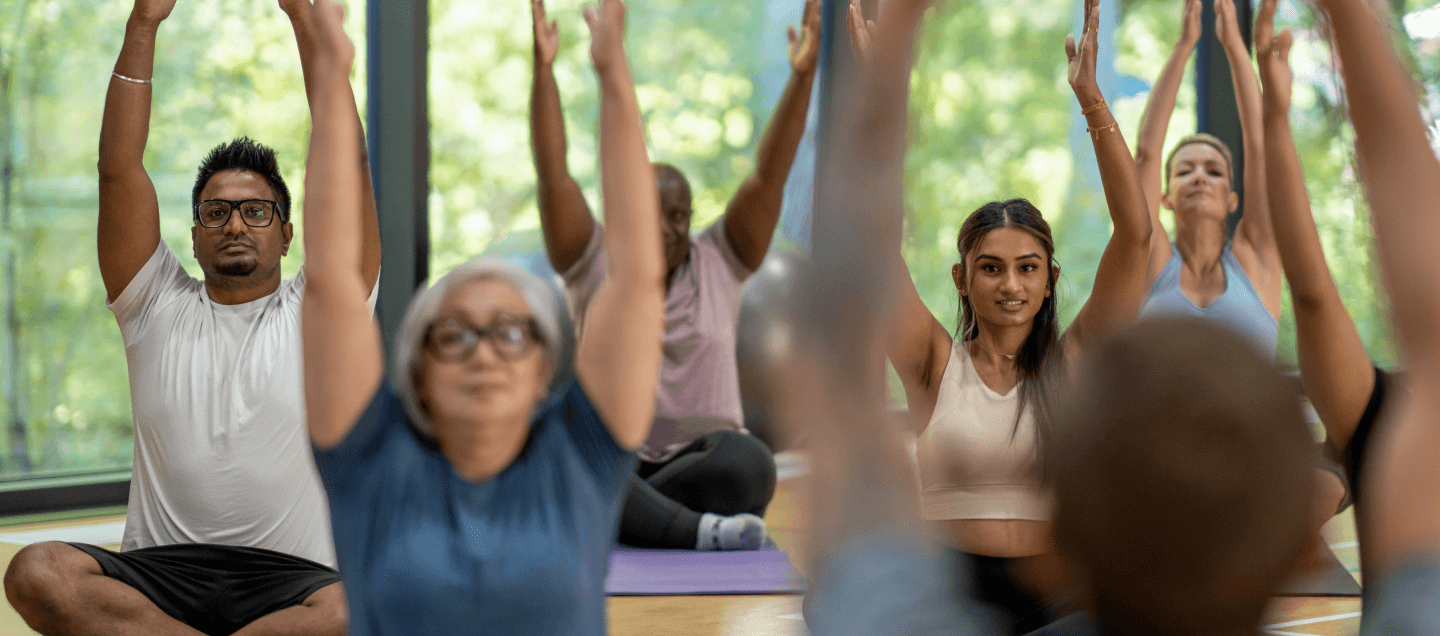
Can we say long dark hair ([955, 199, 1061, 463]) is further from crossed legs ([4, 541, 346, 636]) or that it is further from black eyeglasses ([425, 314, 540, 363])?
crossed legs ([4, 541, 346, 636])

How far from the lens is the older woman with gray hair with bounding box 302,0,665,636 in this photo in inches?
50.2

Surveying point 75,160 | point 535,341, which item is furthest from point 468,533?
point 75,160

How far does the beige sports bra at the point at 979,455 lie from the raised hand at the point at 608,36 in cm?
109

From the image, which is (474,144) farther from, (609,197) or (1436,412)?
(1436,412)

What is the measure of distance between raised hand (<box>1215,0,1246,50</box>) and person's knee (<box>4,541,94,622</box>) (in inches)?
82.0

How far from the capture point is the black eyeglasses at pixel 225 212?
95.3 inches

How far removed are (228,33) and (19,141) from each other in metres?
0.84

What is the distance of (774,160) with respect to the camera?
3424 millimetres

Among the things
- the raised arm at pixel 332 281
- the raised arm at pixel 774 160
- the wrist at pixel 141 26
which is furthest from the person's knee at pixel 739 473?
the raised arm at pixel 332 281

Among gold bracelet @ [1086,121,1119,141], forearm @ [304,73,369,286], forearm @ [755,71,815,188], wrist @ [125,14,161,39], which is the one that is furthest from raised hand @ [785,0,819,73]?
forearm @ [304,73,369,286]

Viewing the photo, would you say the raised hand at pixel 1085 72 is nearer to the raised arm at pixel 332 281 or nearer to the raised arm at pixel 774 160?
the raised arm at pixel 774 160

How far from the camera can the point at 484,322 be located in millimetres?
1398

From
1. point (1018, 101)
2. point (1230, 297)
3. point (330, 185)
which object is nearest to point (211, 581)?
point (330, 185)

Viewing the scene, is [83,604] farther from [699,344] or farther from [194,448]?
[699,344]
